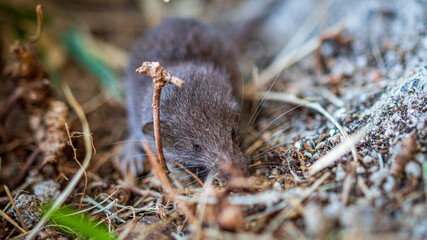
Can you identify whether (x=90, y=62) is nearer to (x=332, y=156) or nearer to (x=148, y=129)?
(x=148, y=129)

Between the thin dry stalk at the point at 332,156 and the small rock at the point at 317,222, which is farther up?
the thin dry stalk at the point at 332,156

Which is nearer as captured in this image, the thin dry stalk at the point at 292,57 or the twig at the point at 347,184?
the twig at the point at 347,184

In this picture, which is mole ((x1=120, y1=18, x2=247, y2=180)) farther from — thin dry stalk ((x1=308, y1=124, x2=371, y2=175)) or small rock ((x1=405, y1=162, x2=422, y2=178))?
small rock ((x1=405, y1=162, x2=422, y2=178))

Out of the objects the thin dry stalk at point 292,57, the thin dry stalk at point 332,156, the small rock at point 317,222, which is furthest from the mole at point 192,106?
the small rock at point 317,222

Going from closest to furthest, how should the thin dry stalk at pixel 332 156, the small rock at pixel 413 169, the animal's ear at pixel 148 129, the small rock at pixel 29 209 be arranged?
1. the small rock at pixel 413 169
2. the thin dry stalk at pixel 332 156
3. the small rock at pixel 29 209
4. the animal's ear at pixel 148 129

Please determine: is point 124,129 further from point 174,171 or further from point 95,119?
point 174,171

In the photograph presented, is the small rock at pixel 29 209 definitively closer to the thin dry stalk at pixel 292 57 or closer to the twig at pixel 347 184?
the twig at pixel 347 184

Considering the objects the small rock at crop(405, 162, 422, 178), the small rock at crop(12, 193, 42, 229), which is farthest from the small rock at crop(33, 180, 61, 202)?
the small rock at crop(405, 162, 422, 178)

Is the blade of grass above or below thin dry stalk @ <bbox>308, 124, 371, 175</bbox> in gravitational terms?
above

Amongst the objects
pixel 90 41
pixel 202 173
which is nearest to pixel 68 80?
pixel 90 41

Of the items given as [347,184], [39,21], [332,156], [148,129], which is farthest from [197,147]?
[39,21]
